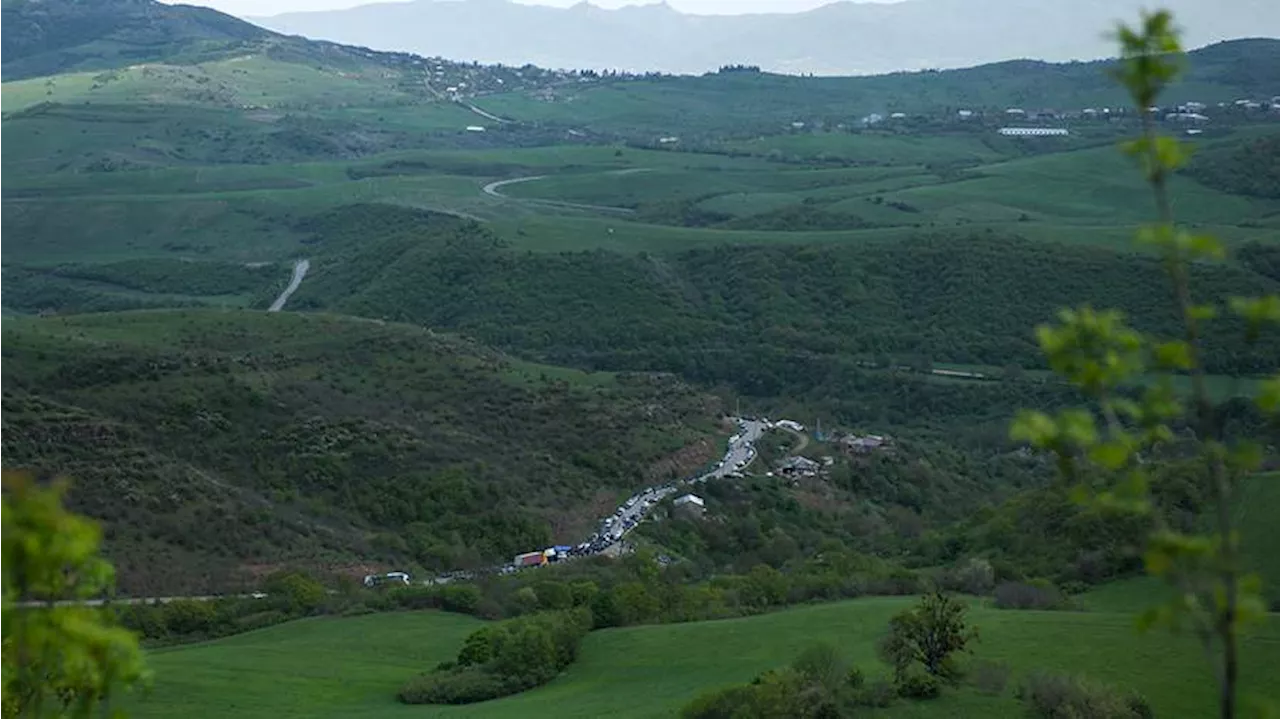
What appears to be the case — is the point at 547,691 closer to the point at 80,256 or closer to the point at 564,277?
the point at 564,277

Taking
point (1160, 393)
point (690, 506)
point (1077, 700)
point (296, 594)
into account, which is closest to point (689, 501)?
point (690, 506)

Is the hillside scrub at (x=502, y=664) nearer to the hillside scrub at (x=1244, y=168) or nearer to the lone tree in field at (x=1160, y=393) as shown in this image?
the lone tree in field at (x=1160, y=393)

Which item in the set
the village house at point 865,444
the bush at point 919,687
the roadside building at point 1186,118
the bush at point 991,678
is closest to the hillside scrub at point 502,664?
the bush at point 919,687

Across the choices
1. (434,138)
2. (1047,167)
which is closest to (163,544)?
(1047,167)

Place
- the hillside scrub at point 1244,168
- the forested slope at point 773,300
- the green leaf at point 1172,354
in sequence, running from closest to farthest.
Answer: the green leaf at point 1172,354, the forested slope at point 773,300, the hillside scrub at point 1244,168

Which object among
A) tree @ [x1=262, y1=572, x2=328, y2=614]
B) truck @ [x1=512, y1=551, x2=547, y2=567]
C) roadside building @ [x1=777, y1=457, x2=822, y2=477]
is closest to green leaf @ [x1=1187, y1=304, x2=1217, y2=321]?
tree @ [x1=262, y1=572, x2=328, y2=614]

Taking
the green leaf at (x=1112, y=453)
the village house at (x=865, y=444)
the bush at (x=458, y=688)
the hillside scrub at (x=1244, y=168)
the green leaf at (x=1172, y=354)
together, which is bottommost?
the village house at (x=865, y=444)

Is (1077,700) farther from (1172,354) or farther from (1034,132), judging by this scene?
(1034,132)
